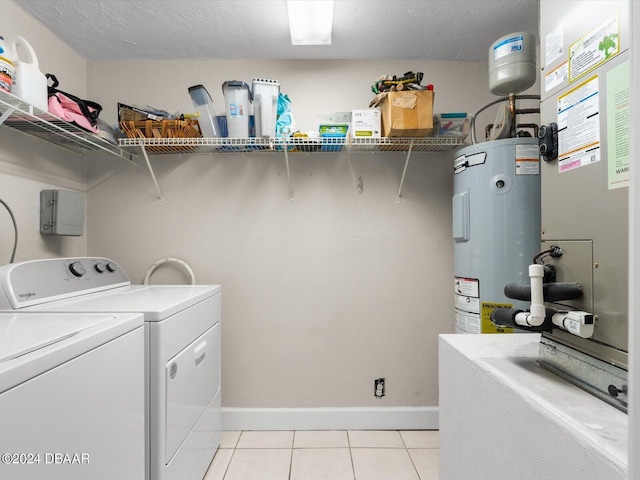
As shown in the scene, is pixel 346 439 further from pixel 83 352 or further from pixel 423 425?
pixel 83 352

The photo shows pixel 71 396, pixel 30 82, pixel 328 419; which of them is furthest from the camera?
pixel 328 419

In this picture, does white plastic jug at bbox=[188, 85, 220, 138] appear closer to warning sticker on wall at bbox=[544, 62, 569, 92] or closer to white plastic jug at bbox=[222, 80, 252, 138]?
white plastic jug at bbox=[222, 80, 252, 138]

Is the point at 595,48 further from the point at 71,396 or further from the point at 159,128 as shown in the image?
the point at 159,128

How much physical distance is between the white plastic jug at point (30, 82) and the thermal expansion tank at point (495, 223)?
2.13 metres

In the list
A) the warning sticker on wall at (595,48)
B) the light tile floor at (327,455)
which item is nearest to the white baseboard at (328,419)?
the light tile floor at (327,455)

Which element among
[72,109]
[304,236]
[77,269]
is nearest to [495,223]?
[304,236]

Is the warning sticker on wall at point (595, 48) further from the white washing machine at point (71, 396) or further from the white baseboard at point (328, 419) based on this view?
the white baseboard at point (328, 419)

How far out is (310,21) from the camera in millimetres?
1878

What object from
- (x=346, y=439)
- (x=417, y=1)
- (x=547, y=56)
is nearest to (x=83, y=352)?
(x=547, y=56)

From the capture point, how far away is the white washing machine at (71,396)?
709 millimetres

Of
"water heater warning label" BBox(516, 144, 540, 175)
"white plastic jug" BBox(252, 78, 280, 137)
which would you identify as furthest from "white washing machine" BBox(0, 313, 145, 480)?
"water heater warning label" BBox(516, 144, 540, 175)

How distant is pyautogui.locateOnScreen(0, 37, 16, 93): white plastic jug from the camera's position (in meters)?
1.38

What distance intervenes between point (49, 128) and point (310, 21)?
1489 mm

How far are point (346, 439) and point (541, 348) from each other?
1.59m
